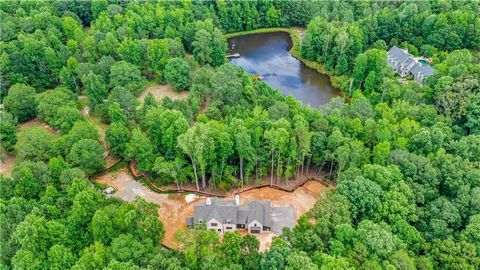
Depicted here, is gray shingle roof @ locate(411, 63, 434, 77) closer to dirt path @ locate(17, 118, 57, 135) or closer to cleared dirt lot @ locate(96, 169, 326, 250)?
cleared dirt lot @ locate(96, 169, 326, 250)

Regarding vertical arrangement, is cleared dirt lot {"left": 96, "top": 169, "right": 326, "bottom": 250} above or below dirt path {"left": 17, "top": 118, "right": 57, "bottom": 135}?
below

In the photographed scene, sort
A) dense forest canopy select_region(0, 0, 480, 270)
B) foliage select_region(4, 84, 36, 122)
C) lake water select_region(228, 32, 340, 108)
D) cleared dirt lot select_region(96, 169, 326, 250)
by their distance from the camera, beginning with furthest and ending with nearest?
1. lake water select_region(228, 32, 340, 108)
2. foliage select_region(4, 84, 36, 122)
3. cleared dirt lot select_region(96, 169, 326, 250)
4. dense forest canopy select_region(0, 0, 480, 270)

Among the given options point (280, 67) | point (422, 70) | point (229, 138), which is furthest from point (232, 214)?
point (280, 67)

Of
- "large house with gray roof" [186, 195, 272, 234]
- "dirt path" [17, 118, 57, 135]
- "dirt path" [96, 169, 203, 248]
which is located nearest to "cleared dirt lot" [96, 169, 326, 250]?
"dirt path" [96, 169, 203, 248]

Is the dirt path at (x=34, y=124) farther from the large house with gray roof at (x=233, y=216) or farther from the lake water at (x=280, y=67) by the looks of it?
the lake water at (x=280, y=67)

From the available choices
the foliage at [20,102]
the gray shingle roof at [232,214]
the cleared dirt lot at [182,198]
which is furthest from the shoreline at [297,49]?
the foliage at [20,102]

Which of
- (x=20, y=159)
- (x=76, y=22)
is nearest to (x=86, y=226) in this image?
(x=20, y=159)

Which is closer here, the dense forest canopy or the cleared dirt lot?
the dense forest canopy
